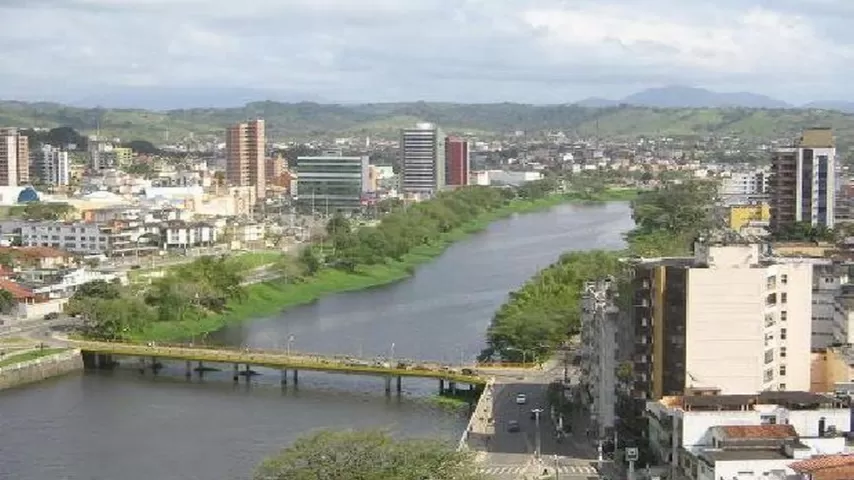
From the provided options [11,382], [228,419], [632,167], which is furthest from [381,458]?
[632,167]

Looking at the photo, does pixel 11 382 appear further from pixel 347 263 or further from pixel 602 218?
pixel 602 218

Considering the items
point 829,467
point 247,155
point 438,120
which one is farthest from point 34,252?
point 438,120

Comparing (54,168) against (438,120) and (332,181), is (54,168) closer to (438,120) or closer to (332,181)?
(332,181)

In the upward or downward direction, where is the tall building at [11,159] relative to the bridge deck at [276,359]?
upward

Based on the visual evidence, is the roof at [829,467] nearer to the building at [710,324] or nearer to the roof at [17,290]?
the building at [710,324]

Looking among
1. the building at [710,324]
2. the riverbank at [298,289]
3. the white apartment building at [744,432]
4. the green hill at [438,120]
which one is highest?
the green hill at [438,120]

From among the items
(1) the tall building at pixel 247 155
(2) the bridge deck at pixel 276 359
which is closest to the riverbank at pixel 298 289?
(2) the bridge deck at pixel 276 359
